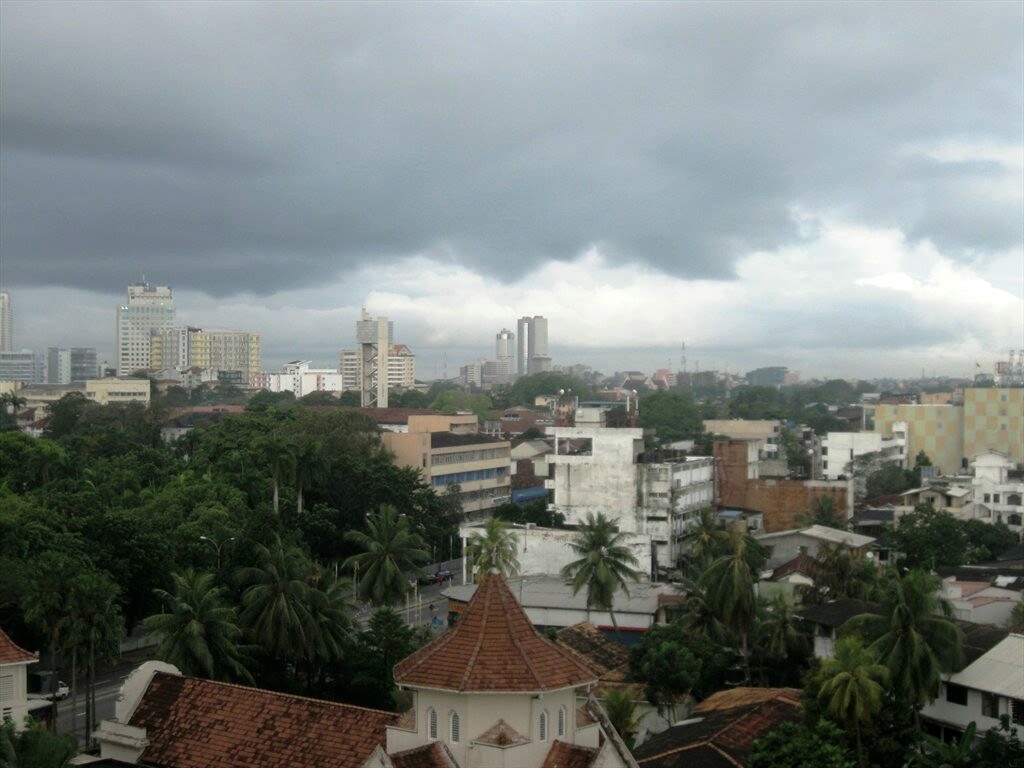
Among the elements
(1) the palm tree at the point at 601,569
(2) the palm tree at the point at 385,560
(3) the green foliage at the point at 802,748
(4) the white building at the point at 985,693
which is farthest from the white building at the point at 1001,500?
(3) the green foliage at the point at 802,748

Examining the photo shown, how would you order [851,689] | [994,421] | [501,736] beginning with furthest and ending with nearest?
[994,421] < [851,689] < [501,736]

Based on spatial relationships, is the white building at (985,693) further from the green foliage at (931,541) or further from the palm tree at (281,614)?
the green foliage at (931,541)

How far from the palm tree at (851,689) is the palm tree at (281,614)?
1626 centimetres

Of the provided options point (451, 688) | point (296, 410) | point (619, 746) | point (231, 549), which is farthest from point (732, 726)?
point (296, 410)

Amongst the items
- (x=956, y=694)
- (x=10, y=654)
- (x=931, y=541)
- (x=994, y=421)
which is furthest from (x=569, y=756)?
(x=994, y=421)

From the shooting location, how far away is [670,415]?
150 m

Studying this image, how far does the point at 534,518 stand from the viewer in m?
75.3

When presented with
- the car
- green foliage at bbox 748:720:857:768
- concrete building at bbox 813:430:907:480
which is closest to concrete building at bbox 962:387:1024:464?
concrete building at bbox 813:430:907:480

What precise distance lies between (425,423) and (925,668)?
77502mm

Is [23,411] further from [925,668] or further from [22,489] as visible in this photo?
[925,668]

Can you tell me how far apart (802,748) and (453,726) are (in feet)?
39.4

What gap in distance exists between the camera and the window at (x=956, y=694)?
34500 mm

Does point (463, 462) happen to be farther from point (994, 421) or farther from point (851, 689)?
point (851, 689)

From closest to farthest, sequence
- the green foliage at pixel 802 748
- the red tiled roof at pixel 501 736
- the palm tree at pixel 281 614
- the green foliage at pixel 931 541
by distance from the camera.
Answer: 1. the red tiled roof at pixel 501 736
2. the green foliage at pixel 802 748
3. the palm tree at pixel 281 614
4. the green foliage at pixel 931 541
